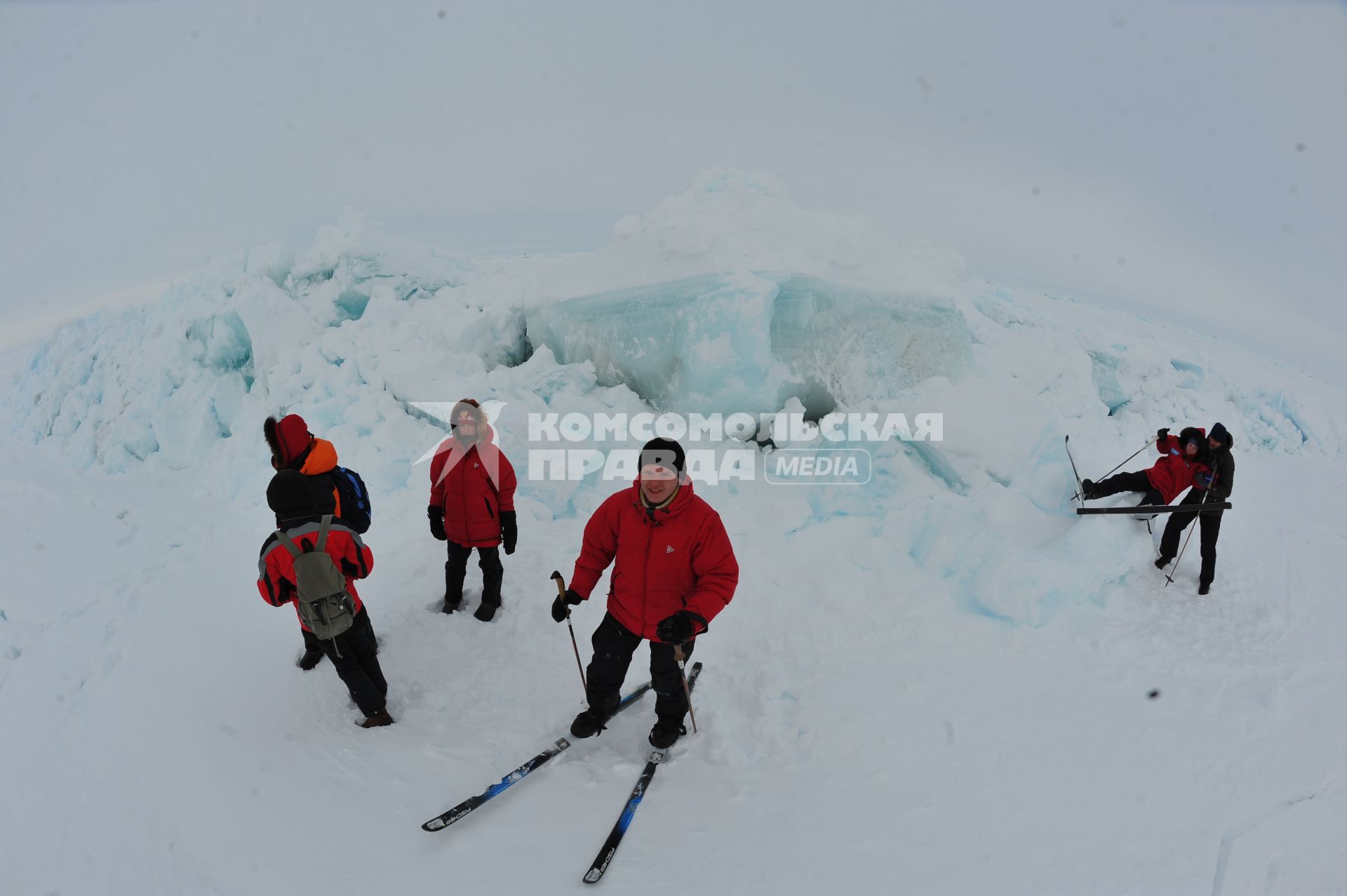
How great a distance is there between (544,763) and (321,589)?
136 cm

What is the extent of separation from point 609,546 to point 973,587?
3153 mm

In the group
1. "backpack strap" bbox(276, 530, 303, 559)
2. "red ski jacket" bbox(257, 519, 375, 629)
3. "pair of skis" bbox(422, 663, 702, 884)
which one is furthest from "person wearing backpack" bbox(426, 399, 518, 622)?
"pair of skis" bbox(422, 663, 702, 884)

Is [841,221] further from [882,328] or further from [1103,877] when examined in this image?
[1103,877]

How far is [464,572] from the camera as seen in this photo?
410cm

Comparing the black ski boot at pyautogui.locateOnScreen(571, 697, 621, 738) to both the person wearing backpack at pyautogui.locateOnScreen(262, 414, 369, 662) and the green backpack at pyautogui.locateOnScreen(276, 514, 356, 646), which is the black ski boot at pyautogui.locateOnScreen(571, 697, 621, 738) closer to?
the green backpack at pyautogui.locateOnScreen(276, 514, 356, 646)

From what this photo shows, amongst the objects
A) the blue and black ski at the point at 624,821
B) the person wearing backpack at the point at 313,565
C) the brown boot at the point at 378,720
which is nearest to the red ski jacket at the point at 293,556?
the person wearing backpack at the point at 313,565

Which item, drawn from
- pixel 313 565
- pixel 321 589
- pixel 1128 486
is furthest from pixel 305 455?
pixel 1128 486

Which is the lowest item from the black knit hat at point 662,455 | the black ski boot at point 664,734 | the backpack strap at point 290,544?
the black ski boot at point 664,734

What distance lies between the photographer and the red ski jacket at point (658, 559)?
2.73 meters

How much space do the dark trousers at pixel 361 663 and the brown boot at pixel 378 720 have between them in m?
Answer: 0.02

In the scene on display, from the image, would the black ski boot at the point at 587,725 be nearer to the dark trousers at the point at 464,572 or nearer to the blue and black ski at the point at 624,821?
the blue and black ski at the point at 624,821

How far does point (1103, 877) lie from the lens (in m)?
2.55

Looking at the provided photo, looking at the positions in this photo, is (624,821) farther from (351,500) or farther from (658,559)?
(351,500)

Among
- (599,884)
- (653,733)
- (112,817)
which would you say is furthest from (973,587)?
(112,817)
